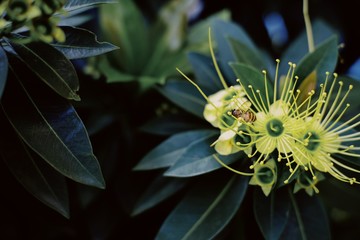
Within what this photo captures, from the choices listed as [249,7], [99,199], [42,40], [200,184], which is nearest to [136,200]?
[99,199]

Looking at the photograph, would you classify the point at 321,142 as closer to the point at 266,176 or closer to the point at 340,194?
the point at 266,176

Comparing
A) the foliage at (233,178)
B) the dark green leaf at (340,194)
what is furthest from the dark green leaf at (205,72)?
the dark green leaf at (340,194)

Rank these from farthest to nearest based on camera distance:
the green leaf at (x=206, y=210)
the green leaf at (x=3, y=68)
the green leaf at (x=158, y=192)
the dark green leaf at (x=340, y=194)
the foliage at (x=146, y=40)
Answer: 1. the foliage at (x=146, y=40)
2. the dark green leaf at (x=340, y=194)
3. the green leaf at (x=158, y=192)
4. the green leaf at (x=206, y=210)
5. the green leaf at (x=3, y=68)

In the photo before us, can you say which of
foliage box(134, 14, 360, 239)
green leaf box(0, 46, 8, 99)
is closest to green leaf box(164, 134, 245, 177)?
foliage box(134, 14, 360, 239)

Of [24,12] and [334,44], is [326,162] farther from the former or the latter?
[24,12]

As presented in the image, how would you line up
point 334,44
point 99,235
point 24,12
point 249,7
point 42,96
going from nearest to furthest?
point 24,12
point 42,96
point 334,44
point 99,235
point 249,7

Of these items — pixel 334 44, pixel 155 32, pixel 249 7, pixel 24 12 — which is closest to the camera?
pixel 24 12

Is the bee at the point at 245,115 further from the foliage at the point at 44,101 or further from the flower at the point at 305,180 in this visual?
the foliage at the point at 44,101
